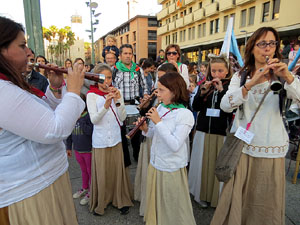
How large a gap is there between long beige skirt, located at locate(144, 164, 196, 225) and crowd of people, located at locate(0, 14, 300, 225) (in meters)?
0.01

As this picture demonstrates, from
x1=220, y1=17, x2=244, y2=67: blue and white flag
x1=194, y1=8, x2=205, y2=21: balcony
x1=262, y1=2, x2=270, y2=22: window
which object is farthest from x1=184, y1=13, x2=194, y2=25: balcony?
x1=220, y1=17, x2=244, y2=67: blue and white flag

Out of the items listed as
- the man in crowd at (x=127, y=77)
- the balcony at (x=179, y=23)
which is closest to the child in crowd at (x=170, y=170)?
the man in crowd at (x=127, y=77)

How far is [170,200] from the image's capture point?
2045 millimetres

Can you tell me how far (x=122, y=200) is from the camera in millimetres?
2686

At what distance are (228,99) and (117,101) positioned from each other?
1.31 meters

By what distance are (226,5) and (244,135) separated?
2205 cm

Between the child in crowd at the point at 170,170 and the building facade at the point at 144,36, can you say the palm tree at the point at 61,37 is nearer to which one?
the building facade at the point at 144,36

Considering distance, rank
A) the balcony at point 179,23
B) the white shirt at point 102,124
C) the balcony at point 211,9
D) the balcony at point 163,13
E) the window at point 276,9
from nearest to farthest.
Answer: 1. the white shirt at point 102,124
2. the window at point 276,9
3. the balcony at point 211,9
4. the balcony at point 179,23
5. the balcony at point 163,13

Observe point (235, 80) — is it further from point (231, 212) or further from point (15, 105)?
point (15, 105)

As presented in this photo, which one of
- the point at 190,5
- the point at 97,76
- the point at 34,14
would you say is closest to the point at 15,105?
the point at 97,76

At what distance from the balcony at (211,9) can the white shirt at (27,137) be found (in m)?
24.0

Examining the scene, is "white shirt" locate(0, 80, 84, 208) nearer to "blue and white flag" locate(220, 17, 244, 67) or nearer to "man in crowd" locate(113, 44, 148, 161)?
"man in crowd" locate(113, 44, 148, 161)

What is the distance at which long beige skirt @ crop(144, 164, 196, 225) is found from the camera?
2031 millimetres

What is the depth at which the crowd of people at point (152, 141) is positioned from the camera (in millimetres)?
1143
